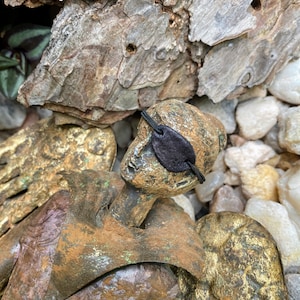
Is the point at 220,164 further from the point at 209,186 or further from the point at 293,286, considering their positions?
the point at 293,286

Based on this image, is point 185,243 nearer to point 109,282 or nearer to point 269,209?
point 109,282

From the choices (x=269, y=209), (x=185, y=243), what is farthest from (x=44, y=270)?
(x=269, y=209)

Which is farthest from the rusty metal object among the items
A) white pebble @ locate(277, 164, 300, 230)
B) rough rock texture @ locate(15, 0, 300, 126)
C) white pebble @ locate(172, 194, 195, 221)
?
white pebble @ locate(277, 164, 300, 230)

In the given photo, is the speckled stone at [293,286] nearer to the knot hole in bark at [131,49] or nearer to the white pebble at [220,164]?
the white pebble at [220,164]

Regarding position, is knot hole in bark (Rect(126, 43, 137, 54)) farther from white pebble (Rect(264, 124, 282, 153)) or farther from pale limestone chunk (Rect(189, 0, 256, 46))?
white pebble (Rect(264, 124, 282, 153))

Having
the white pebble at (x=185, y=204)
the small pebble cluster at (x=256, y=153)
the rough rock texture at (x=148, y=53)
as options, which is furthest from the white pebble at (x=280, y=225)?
the rough rock texture at (x=148, y=53)

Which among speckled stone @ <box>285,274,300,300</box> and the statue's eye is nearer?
the statue's eye
